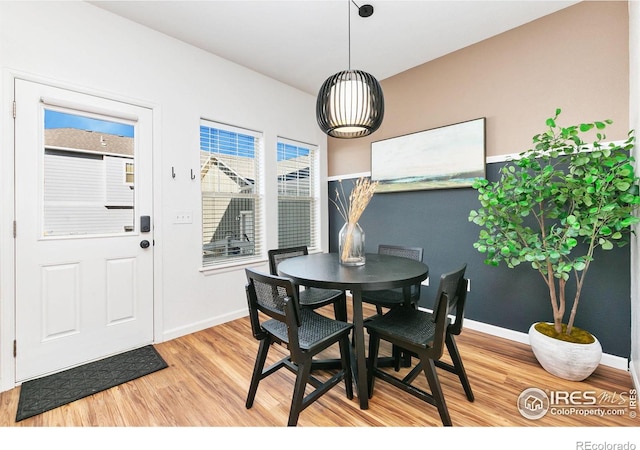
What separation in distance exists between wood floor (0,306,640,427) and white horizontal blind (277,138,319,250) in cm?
182

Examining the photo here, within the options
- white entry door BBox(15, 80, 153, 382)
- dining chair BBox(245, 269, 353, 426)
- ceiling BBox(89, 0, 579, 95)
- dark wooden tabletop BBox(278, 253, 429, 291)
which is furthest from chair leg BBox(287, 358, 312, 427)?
ceiling BBox(89, 0, 579, 95)

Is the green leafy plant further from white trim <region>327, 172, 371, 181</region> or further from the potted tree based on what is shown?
white trim <region>327, 172, 371, 181</region>

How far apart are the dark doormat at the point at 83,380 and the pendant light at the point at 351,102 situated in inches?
89.9

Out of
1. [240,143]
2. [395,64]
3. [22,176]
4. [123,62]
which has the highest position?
[395,64]

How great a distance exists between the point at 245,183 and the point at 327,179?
135 cm

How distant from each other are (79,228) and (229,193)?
1344 millimetres

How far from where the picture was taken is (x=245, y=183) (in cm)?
331

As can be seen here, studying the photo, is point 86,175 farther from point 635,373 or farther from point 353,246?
point 635,373

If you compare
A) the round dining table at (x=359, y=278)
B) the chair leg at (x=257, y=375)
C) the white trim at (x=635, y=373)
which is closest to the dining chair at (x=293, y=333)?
the chair leg at (x=257, y=375)

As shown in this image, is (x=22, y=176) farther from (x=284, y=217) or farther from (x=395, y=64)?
(x=395, y=64)

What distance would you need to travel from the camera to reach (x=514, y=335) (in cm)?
260

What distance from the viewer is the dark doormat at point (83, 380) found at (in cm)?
176

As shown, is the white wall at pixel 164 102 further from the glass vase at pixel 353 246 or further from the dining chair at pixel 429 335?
the dining chair at pixel 429 335

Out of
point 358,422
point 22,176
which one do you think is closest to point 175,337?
point 22,176
